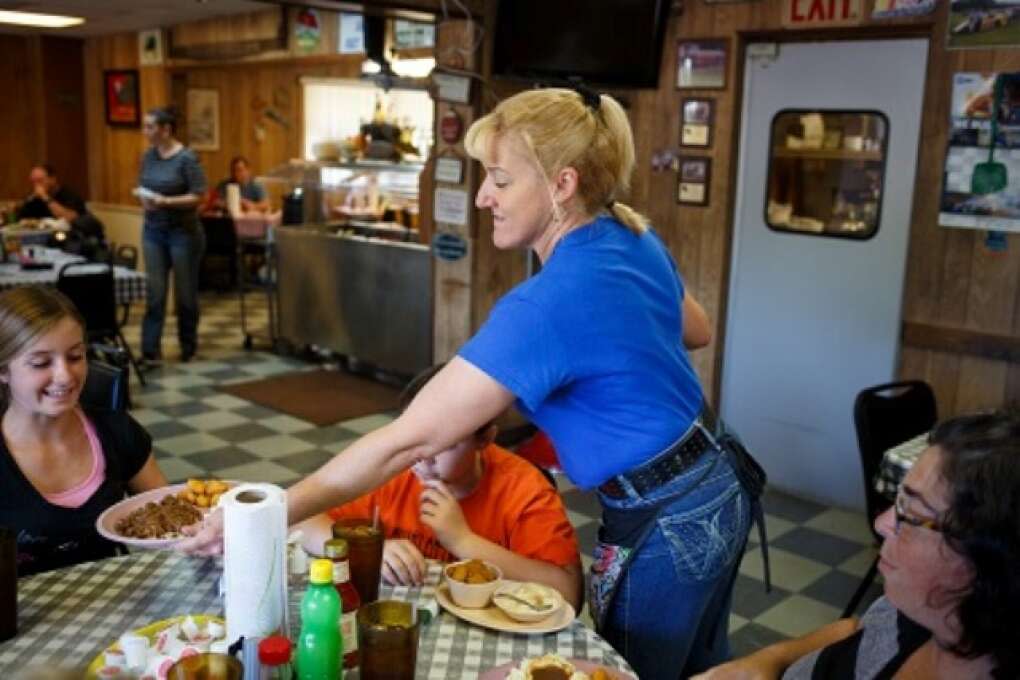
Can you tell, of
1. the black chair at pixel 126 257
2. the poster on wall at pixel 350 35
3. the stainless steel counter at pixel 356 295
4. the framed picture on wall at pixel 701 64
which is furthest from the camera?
the poster on wall at pixel 350 35

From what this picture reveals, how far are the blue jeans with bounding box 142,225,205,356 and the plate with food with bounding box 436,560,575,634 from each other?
5.62m

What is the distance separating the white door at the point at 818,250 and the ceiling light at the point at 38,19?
6.78 meters

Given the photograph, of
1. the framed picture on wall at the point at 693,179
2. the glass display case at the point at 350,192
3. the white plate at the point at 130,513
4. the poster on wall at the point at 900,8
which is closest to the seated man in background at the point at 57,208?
the glass display case at the point at 350,192

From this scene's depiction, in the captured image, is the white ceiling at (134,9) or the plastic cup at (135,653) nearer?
the plastic cup at (135,653)

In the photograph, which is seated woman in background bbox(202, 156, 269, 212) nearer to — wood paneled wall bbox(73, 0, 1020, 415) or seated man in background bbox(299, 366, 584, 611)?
wood paneled wall bbox(73, 0, 1020, 415)

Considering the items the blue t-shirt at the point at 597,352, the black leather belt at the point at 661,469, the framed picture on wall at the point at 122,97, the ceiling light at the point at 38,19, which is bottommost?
the black leather belt at the point at 661,469

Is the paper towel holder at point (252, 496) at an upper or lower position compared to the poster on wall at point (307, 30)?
lower

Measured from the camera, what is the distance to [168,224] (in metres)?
6.94

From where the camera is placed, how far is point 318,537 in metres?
1.98

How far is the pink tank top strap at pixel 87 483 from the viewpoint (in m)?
2.18

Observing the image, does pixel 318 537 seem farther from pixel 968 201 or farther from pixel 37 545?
pixel 968 201

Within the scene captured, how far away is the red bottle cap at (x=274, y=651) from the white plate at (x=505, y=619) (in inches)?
17.4

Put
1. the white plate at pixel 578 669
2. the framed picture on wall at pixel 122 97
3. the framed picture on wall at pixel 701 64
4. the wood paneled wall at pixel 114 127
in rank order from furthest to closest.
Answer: the framed picture on wall at pixel 122 97
the wood paneled wall at pixel 114 127
the framed picture on wall at pixel 701 64
the white plate at pixel 578 669

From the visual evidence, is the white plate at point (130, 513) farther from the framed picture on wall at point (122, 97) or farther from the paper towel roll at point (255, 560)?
the framed picture on wall at point (122, 97)
